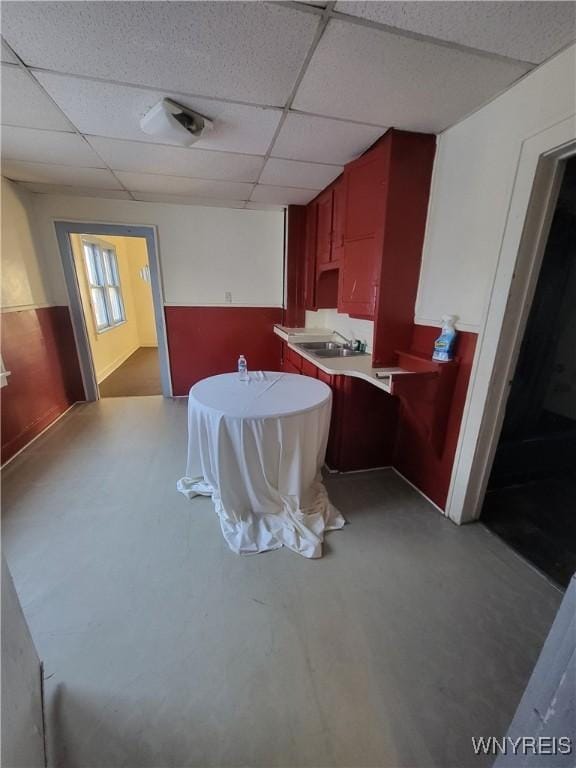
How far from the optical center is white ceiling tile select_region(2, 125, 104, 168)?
193cm

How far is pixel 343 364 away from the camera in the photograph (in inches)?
86.9

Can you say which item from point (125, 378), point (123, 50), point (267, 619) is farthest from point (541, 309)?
point (125, 378)

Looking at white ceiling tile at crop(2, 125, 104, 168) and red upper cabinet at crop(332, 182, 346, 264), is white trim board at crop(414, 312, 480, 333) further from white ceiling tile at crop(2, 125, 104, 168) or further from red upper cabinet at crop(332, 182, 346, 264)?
white ceiling tile at crop(2, 125, 104, 168)

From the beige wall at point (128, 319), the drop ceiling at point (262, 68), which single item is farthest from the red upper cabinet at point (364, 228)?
the beige wall at point (128, 319)

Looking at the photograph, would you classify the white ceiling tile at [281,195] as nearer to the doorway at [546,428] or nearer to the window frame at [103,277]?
the doorway at [546,428]

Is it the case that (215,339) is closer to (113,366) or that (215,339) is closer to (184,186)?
(184,186)

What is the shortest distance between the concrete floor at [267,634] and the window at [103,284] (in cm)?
354

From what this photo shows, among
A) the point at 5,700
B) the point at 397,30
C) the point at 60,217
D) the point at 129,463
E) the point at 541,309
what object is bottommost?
the point at 129,463

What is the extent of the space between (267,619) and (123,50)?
247 cm

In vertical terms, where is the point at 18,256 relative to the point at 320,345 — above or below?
above

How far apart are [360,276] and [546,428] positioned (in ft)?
6.04

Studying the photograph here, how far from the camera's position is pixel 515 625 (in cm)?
128

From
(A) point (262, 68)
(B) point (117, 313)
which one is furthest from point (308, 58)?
(B) point (117, 313)

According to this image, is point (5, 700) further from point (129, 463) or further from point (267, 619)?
point (129, 463)
